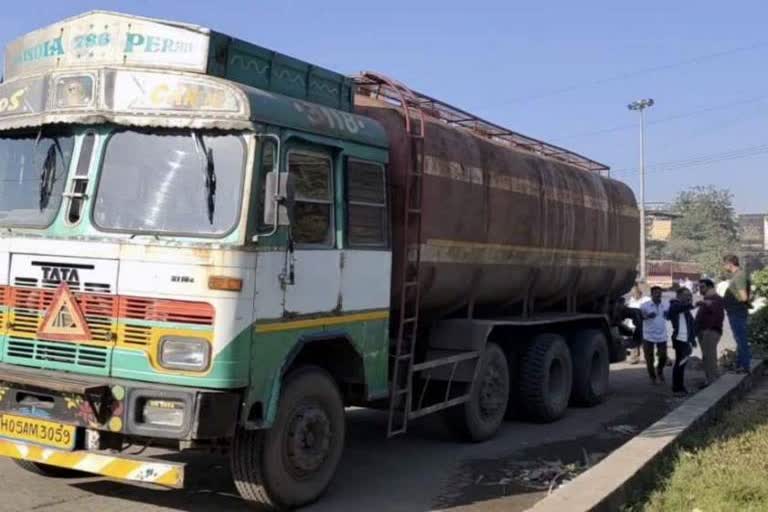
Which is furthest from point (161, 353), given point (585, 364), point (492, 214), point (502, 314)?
point (585, 364)

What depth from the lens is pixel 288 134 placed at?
5.54 metres

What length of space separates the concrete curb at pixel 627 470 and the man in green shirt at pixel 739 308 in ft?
8.46

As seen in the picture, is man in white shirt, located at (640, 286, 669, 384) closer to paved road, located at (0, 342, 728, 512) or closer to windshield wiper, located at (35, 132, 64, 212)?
paved road, located at (0, 342, 728, 512)

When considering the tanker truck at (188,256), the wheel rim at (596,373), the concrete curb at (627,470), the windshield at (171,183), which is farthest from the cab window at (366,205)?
the wheel rim at (596,373)

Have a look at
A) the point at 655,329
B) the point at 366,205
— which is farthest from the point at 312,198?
the point at 655,329

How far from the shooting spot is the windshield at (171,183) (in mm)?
5156

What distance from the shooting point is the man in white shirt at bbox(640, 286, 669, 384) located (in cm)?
1280

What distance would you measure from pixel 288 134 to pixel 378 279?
158 cm

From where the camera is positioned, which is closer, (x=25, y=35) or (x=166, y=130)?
(x=166, y=130)

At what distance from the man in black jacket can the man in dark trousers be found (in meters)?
0.39

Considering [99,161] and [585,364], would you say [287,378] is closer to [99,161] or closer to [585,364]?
[99,161]

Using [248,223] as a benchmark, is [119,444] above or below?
below

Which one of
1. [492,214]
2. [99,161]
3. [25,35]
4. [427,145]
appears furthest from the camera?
[492,214]

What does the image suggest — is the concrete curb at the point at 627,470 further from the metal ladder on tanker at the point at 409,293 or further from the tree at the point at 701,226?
the tree at the point at 701,226
